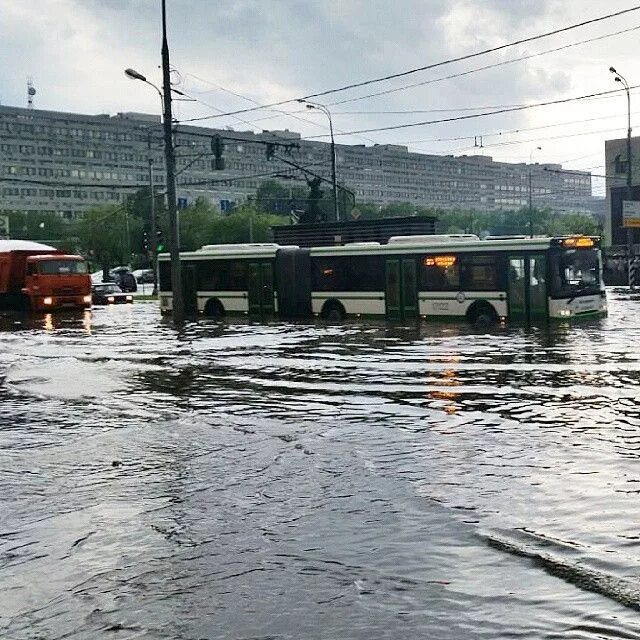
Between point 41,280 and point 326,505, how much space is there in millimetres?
34865

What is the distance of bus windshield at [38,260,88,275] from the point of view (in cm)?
4044

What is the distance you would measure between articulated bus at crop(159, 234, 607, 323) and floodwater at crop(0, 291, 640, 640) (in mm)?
9712

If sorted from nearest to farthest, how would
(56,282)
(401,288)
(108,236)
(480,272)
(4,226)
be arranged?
(480,272) → (401,288) → (56,282) → (108,236) → (4,226)

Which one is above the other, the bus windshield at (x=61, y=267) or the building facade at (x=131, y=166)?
the building facade at (x=131, y=166)

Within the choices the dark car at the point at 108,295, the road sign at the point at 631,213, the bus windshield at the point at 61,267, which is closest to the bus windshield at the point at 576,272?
the bus windshield at the point at 61,267

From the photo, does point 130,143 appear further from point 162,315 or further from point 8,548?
point 8,548

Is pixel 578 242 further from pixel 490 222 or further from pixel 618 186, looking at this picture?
pixel 490 222

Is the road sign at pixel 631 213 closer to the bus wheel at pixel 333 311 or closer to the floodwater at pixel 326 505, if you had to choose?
the bus wheel at pixel 333 311

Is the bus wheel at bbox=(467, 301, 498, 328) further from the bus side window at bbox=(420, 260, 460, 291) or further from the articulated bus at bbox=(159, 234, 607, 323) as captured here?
the bus side window at bbox=(420, 260, 460, 291)

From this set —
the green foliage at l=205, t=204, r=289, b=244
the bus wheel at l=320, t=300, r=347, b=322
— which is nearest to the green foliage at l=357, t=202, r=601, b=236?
the green foliage at l=205, t=204, r=289, b=244

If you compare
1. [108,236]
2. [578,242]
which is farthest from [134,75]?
[108,236]

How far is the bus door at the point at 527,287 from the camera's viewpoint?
25688 mm

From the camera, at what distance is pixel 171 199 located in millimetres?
34531

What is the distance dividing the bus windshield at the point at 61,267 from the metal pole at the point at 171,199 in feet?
26.8
